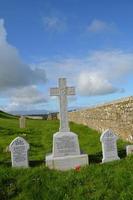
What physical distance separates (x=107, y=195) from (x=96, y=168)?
191 cm

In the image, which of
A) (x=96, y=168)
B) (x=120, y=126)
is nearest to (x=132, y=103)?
(x=120, y=126)

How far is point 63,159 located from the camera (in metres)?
11.9

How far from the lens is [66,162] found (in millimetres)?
11922

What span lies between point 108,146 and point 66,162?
144cm

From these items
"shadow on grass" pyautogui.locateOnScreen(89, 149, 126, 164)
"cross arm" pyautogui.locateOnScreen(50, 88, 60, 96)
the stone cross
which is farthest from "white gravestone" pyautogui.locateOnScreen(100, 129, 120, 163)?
"cross arm" pyautogui.locateOnScreen(50, 88, 60, 96)

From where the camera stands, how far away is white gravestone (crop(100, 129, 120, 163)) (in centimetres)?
1207

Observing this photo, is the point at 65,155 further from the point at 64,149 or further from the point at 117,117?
the point at 117,117

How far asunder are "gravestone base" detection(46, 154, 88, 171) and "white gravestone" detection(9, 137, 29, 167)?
2.32 feet

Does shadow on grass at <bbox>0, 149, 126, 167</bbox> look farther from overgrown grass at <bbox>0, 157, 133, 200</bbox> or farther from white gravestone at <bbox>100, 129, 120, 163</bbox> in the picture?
overgrown grass at <bbox>0, 157, 133, 200</bbox>

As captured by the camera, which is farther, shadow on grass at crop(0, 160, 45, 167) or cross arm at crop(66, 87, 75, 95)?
cross arm at crop(66, 87, 75, 95)

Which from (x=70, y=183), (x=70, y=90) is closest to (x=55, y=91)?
(x=70, y=90)

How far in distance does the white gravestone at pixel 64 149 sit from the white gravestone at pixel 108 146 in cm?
64

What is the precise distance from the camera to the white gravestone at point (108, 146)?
39.6ft

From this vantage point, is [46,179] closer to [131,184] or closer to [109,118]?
[131,184]
